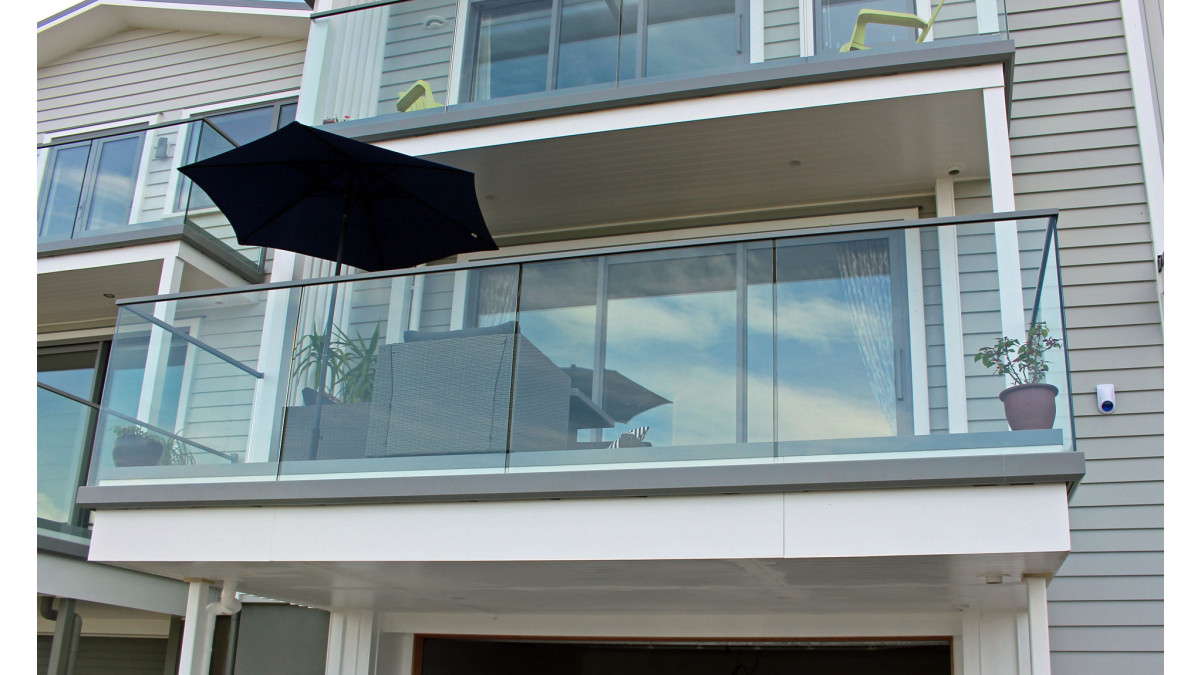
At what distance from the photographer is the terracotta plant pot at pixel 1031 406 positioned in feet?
16.0

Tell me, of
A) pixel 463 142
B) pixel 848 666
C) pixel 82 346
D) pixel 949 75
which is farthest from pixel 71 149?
pixel 848 666

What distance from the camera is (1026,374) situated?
4.99 m

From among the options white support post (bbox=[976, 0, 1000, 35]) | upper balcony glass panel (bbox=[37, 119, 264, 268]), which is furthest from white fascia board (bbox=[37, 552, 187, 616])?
white support post (bbox=[976, 0, 1000, 35])

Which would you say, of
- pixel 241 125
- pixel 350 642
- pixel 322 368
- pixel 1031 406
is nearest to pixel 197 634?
pixel 350 642

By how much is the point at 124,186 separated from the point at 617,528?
7209 mm

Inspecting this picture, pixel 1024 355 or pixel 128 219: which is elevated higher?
pixel 128 219

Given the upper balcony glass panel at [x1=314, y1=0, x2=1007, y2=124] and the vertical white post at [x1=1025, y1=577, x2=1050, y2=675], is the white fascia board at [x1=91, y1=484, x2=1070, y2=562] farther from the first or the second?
the upper balcony glass panel at [x1=314, y1=0, x2=1007, y2=124]

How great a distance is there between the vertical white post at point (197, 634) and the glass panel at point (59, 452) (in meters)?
2.23

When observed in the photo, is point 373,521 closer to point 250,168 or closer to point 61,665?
point 250,168

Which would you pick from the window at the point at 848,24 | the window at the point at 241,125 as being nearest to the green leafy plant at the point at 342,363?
the window at the point at 848,24

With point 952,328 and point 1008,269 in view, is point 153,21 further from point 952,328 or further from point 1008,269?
point 1008,269

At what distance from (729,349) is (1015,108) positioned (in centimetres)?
402

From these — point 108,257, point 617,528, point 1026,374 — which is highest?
point 108,257

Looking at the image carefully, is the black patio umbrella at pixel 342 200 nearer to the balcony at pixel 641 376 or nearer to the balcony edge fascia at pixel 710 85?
the balcony edge fascia at pixel 710 85
